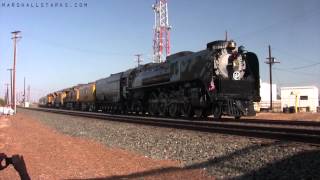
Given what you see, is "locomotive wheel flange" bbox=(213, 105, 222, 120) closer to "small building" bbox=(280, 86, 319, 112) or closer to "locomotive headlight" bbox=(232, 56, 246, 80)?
"locomotive headlight" bbox=(232, 56, 246, 80)

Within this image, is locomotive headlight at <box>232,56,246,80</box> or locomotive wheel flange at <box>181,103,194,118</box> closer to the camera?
locomotive headlight at <box>232,56,246,80</box>

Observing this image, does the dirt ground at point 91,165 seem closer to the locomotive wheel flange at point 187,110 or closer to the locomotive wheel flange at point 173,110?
the locomotive wheel flange at point 187,110

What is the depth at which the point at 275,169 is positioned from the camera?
841cm

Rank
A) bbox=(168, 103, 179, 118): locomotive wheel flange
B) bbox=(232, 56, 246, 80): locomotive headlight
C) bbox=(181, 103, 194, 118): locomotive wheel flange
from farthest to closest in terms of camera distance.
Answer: bbox=(168, 103, 179, 118): locomotive wheel flange
bbox=(181, 103, 194, 118): locomotive wheel flange
bbox=(232, 56, 246, 80): locomotive headlight

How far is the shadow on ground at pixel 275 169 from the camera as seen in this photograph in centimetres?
779

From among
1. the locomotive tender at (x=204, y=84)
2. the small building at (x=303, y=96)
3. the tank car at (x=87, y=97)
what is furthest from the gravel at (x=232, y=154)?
the small building at (x=303, y=96)

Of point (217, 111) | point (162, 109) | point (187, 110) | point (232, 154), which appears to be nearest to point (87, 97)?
point (162, 109)

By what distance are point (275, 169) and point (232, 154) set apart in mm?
1911

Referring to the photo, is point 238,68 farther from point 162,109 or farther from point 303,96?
point 303,96

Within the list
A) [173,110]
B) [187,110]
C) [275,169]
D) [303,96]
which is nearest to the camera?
[275,169]

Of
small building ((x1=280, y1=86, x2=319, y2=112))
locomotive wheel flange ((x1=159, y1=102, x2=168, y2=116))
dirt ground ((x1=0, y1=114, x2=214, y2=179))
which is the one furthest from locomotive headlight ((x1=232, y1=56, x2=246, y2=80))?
small building ((x1=280, y1=86, x2=319, y2=112))

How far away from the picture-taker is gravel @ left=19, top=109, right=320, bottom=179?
27.2ft

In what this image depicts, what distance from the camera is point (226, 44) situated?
72.2 feet

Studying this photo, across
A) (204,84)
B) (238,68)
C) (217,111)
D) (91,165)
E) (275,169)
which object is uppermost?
(238,68)
